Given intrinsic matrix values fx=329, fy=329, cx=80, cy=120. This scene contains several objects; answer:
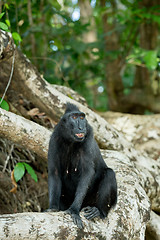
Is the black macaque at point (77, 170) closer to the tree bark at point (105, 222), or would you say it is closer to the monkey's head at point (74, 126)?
the monkey's head at point (74, 126)

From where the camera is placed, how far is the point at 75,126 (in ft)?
11.1

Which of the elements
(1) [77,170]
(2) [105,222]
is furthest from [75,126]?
(2) [105,222]

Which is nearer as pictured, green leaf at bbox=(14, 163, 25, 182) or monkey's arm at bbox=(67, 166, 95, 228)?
monkey's arm at bbox=(67, 166, 95, 228)

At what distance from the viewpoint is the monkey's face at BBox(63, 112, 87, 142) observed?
3.30 m

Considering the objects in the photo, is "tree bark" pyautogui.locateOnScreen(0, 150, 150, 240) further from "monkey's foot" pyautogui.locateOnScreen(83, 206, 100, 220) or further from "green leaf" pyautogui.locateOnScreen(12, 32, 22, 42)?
"green leaf" pyautogui.locateOnScreen(12, 32, 22, 42)

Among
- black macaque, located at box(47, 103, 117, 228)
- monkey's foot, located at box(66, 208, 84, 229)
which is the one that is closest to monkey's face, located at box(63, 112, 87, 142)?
black macaque, located at box(47, 103, 117, 228)

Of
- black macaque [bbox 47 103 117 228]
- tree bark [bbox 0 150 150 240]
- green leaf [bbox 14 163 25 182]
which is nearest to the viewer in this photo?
tree bark [bbox 0 150 150 240]

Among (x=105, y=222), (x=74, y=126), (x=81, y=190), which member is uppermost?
(x=74, y=126)

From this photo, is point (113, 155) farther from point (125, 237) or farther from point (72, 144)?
point (125, 237)

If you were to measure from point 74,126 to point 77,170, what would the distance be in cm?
47

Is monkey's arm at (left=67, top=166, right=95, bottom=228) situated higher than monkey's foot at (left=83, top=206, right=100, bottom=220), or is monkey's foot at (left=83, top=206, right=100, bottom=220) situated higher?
monkey's arm at (left=67, top=166, right=95, bottom=228)

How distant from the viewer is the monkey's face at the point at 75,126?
3303 mm

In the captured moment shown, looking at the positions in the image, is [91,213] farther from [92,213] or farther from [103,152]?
[103,152]

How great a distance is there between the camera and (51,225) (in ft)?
8.32
